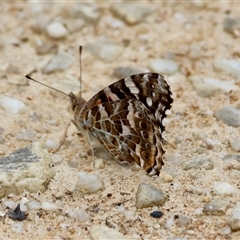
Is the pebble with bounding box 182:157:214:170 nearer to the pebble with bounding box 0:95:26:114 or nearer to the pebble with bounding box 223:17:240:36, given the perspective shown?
the pebble with bounding box 0:95:26:114

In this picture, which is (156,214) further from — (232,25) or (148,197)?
(232,25)

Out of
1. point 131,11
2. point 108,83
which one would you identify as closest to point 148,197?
point 108,83

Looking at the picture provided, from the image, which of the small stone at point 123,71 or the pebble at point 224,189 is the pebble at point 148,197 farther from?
the small stone at point 123,71

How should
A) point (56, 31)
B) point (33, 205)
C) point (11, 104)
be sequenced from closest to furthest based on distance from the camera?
1. point (33, 205)
2. point (11, 104)
3. point (56, 31)

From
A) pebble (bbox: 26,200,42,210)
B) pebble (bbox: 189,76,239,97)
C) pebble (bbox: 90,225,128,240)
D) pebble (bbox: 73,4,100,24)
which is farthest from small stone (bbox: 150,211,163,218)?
pebble (bbox: 73,4,100,24)

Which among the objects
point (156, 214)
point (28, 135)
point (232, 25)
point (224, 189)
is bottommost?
point (28, 135)

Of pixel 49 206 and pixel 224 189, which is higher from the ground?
pixel 224 189
